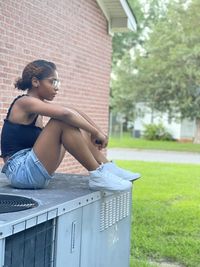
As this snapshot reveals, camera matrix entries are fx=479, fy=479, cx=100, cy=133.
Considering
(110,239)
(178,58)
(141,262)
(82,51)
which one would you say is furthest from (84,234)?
(178,58)

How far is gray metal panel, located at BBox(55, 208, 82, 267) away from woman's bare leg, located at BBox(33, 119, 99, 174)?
505mm

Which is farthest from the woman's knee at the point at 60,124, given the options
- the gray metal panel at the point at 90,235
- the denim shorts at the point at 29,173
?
the gray metal panel at the point at 90,235

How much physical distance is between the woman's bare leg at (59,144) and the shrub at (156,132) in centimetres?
2499

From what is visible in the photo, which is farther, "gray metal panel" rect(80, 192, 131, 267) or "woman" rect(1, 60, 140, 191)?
"woman" rect(1, 60, 140, 191)

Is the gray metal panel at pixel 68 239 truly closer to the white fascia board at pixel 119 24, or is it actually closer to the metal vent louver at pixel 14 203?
the metal vent louver at pixel 14 203

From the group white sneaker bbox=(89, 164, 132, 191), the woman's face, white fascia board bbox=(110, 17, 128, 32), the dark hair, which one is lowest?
white sneaker bbox=(89, 164, 132, 191)

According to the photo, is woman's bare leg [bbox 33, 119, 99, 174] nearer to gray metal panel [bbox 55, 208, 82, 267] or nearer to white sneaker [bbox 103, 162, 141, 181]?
white sneaker [bbox 103, 162, 141, 181]

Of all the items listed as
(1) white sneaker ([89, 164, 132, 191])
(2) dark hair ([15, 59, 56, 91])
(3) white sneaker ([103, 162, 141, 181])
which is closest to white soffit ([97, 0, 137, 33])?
(2) dark hair ([15, 59, 56, 91])

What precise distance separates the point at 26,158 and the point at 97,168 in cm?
47

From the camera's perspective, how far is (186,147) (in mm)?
23391

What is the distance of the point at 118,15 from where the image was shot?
28.3 ft

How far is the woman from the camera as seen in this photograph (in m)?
3.04

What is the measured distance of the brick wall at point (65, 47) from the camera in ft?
18.7

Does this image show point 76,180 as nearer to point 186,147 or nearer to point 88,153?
point 88,153
